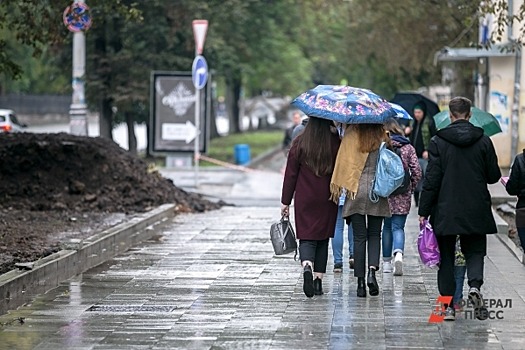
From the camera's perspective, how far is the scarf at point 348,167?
32.6 feet

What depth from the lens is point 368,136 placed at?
1012 centimetres

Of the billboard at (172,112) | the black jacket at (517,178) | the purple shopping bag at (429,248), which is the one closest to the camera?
the purple shopping bag at (429,248)

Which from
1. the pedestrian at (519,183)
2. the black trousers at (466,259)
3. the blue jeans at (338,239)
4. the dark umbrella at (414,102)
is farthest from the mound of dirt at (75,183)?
the black trousers at (466,259)

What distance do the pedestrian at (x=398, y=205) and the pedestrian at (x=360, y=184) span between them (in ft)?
3.14

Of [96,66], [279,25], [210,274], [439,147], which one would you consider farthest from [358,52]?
[439,147]

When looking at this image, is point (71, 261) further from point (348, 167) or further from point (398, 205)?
point (348, 167)

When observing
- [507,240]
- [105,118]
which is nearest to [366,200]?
[507,240]

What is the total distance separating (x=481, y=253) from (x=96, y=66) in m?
27.6

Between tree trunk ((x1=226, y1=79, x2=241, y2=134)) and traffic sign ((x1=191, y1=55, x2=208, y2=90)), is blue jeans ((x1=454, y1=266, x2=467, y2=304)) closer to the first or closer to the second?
traffic sign ((x1=191, y1=55, x2=208, y2=90))

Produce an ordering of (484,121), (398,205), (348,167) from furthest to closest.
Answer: (398,205), (484,121), (348,167)

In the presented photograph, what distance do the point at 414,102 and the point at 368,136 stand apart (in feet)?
27.1

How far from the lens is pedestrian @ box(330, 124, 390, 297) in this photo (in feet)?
32.7

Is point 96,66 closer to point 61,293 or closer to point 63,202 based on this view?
point 63,202

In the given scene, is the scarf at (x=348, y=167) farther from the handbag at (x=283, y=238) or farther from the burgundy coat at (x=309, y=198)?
the handbag at (x=283, y=238)
